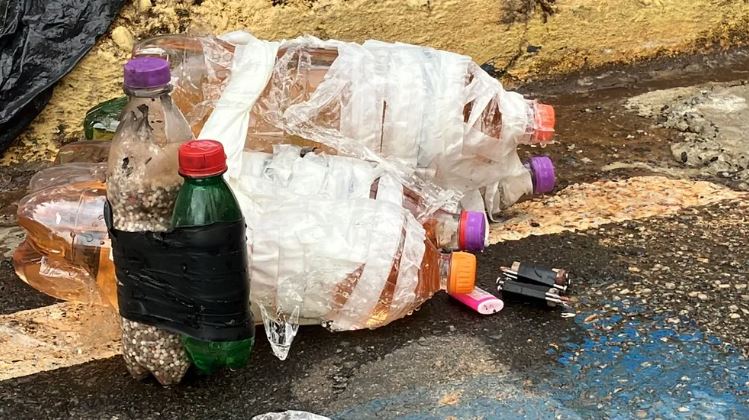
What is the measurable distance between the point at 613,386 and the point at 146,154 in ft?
4.08

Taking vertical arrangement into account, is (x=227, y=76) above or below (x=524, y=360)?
above

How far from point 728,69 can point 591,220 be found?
5.97ft

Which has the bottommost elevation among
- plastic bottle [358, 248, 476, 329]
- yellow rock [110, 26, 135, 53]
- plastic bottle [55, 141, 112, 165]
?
plastic bottle [358, 248, 476, 329]

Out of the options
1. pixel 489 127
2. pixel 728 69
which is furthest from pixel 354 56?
pixel 728 69

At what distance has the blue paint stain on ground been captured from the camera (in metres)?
2.07

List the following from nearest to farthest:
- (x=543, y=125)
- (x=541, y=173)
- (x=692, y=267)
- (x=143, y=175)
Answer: (x=143, y=175) → (x=692, y=267) → (x=543, y=125) → (x=541, y=173)

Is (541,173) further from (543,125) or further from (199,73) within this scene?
(199,73)

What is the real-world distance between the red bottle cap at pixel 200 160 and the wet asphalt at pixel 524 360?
23.6 inches

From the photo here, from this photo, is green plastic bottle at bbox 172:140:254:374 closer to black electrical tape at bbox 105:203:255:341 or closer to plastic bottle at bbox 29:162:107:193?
black electrical tape at bbox 105:203:255:341

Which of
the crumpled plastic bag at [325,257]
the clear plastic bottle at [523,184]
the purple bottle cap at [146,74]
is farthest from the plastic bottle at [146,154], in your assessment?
the clear plastic bottle at [523,184]

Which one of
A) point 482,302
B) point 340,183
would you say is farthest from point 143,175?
point 482,302

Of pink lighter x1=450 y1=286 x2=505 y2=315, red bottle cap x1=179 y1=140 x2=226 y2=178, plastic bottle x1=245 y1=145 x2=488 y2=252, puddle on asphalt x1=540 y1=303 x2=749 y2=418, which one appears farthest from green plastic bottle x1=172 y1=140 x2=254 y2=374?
puddle on asphalt x1=540 y1=303 x2=749 y2=418

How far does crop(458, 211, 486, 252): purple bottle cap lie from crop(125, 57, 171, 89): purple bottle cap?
0.96 m

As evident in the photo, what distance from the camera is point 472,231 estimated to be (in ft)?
8.09
